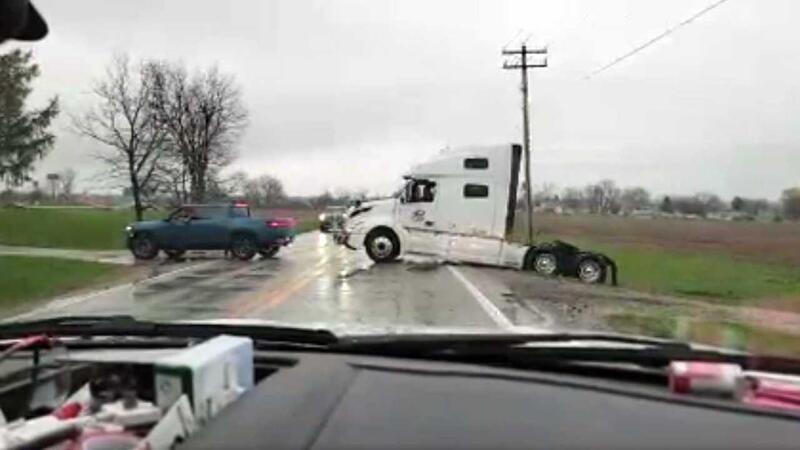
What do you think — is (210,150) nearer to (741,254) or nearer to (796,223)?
(741,254)

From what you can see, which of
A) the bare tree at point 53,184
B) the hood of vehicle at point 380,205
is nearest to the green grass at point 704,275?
the hood of vehicle at point 380,205

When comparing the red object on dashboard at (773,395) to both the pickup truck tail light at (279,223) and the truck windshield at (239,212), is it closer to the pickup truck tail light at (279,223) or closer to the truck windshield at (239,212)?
the pickup truck tail light at (279,223)

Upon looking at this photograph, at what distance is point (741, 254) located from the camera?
52031 millimetres

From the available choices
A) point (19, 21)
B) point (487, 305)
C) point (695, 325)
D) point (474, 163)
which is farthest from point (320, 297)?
point (19, 21)

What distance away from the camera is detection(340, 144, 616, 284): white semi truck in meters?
29.8

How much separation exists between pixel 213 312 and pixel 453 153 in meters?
17.1

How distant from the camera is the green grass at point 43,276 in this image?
1983cm

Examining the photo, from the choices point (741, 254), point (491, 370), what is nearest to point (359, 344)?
point (491, 370)

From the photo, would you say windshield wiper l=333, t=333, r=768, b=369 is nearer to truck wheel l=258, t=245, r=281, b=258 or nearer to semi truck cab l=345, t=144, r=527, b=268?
semi truck cab l=345, t=144, r=527, b=268

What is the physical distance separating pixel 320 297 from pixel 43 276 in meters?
10.3

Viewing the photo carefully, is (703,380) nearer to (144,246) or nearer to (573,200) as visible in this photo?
(144,246)

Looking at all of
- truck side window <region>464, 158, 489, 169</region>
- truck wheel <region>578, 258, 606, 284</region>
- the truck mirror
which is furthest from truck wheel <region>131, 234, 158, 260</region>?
the truck mirror

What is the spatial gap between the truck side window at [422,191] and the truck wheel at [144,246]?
944 cm

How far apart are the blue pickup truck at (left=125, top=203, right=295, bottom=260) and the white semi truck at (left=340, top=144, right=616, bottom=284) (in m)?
4.40
